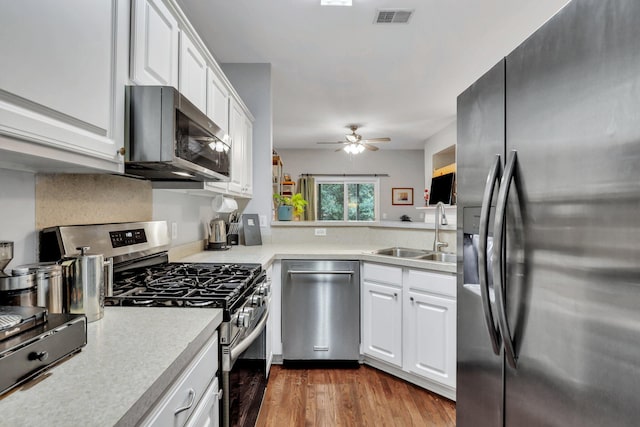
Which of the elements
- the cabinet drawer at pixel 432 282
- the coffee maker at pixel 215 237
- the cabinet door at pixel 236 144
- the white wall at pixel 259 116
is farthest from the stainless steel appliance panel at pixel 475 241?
the white wall at pixel 259 116

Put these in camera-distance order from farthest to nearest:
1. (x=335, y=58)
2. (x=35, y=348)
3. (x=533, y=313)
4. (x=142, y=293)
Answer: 1. (x=335, y=58)
2. (x=142, y=293)
3. (x=533, y=313)
4. (x=35, y=348)

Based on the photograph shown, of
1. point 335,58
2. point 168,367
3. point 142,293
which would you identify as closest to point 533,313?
point 168,367

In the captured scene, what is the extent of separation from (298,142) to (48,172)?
6.35 meters

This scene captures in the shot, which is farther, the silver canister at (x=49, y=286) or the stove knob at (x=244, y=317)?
the stove knob at (x=244, y=317)

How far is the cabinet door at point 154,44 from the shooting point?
121 centimetres

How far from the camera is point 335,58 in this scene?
3236mm

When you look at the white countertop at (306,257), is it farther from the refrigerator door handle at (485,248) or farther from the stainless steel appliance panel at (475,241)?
the refrigerator door handle at (485,248)

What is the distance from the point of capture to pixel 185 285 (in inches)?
56.5

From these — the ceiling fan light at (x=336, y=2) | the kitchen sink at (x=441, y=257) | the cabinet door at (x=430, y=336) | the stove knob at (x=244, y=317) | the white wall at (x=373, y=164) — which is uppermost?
the ceiling fan light at (x=336, y=2)

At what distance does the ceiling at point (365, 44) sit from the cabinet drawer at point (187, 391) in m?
2.29

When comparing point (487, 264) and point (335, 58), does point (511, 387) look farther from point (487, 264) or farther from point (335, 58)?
point (335, 58)

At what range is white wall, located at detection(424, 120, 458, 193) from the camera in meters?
5.79

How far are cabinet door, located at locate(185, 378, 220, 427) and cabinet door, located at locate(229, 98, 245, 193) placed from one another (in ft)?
5.15

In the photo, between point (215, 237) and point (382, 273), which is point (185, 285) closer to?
point (215, 237)
